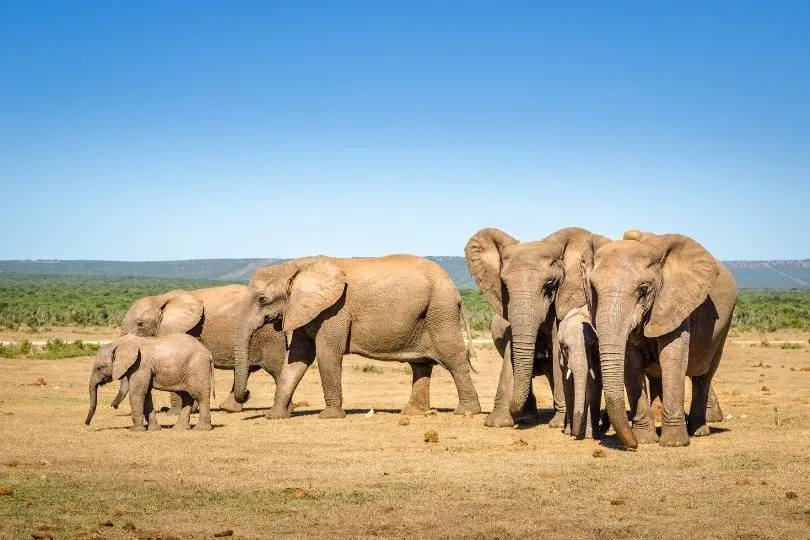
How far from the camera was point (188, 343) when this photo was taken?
1673cm

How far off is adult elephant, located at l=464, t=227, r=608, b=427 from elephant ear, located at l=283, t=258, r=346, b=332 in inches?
109

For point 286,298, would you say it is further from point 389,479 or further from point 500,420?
point 389,479

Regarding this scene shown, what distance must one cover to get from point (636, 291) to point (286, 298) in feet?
24.0

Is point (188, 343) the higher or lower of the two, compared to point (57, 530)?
higher

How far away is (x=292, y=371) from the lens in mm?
19031

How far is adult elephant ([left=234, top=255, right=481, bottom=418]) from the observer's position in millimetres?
18750

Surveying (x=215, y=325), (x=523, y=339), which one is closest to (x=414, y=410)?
(x=523, y=339)

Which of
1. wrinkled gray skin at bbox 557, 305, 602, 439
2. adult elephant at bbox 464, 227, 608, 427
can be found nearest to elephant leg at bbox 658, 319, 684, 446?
wrinkled gray skin at bbox 557, 305, 602, 439

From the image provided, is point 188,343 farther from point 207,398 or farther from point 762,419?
point 762,419

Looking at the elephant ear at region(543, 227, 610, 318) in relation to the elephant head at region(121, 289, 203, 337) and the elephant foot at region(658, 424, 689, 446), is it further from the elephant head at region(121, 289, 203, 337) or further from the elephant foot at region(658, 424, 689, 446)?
the elephant head at region(121, 289, 203, 337)

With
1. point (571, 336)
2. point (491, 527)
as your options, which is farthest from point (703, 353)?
point (491, 527)

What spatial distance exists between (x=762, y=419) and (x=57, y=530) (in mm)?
11883

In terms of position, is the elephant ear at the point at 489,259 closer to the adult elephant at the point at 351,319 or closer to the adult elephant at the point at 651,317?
the adult elephant at the point at 351,319

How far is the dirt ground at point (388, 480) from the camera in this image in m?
10.0
